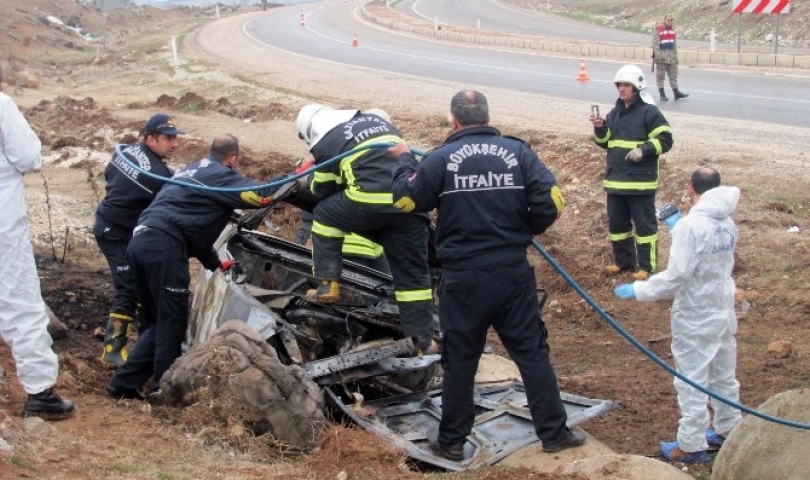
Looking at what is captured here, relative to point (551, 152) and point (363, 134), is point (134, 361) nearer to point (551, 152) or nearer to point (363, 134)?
point (363, 134)

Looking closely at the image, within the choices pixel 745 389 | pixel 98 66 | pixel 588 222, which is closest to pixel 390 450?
pixel 745 389

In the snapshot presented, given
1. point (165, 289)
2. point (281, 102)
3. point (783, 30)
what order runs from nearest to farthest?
point (165, 289), point (281, 102), point (783, 30)

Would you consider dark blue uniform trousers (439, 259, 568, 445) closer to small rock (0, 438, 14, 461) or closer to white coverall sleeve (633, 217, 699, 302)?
white coverall sleeve (633, 217, 699, 302)

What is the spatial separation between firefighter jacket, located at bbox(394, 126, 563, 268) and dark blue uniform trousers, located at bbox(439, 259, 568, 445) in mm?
109

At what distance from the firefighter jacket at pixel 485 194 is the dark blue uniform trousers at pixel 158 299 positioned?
2.03 meters

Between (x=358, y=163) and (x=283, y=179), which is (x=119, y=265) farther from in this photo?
(x=358, y=163)

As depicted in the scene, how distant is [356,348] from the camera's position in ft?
21.0

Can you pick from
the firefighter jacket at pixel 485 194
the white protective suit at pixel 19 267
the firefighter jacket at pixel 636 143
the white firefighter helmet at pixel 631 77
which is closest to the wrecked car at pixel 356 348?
the firefighter jacket at pixel 485 194

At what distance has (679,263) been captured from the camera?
18.1 ft

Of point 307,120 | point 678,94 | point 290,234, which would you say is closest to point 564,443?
point 307,120

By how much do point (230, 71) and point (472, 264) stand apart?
23.1 m

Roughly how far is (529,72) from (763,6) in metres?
5.98

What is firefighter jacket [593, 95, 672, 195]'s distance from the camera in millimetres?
8695

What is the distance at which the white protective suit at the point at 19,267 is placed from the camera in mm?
5402
